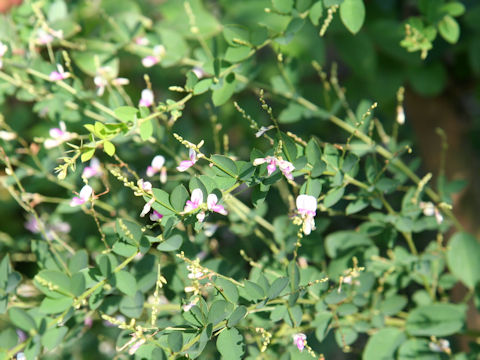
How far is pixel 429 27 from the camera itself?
846mm

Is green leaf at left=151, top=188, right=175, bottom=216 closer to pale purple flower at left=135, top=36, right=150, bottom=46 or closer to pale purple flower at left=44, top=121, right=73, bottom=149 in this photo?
pale purple flower at left=44, top=121, right=73, bottom=149

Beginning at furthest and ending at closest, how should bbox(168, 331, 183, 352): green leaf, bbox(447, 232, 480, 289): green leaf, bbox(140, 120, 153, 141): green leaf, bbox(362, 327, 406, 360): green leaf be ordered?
bbox(447, 232, 480, 289): green leaf
bbox(362, 327, 406, 360): green leaf
bbox(140, 120, 153, 141): green leaf
bbox(168, 331, 183, 352): green leaf

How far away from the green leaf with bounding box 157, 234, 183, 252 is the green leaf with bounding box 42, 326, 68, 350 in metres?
0.18

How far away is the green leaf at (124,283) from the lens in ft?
2.17

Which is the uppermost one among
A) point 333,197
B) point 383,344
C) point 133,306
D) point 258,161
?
point 258,161

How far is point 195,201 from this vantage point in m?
0.58

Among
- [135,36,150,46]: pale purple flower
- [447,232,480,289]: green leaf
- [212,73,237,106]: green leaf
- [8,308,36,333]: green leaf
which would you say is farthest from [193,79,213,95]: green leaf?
[447,232,480,289]: green leaf

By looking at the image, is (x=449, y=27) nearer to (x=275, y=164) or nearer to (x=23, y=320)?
(x=275, y=164)

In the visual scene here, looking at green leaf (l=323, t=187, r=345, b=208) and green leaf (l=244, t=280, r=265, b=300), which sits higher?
green leaf (l=323, t=187, r=345, b=208)

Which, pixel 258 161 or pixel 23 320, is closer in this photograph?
pixel 258 161

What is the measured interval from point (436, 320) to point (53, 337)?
0.54 m

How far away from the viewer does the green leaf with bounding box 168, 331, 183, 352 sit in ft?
1.88

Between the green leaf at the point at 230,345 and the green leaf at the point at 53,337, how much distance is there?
21 centimetres

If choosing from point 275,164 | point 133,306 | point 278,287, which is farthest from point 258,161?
point 133,306
